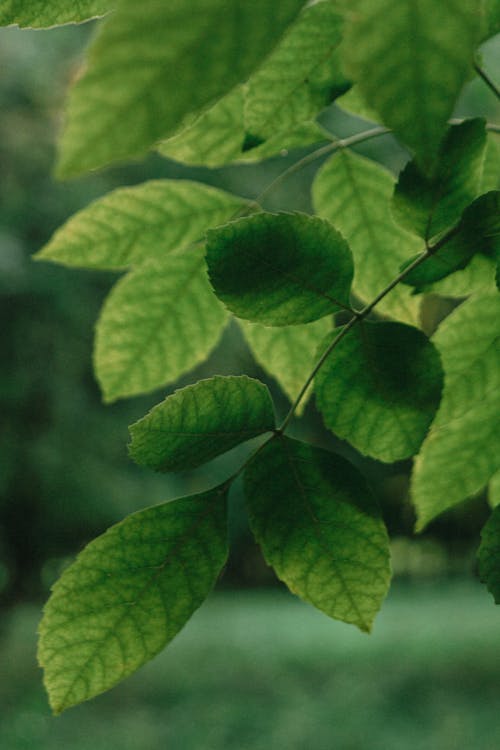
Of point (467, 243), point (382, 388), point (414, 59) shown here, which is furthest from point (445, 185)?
point (414, 59)

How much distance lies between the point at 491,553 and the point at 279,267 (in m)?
0.26

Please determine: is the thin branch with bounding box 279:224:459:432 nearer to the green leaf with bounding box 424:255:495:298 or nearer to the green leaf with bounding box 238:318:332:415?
the green leaf with bounding box 424:255:495:298

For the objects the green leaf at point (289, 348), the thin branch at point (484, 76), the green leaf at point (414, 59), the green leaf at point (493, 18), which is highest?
the green leaf at point (414, 59)

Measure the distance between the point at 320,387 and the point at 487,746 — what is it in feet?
21.5

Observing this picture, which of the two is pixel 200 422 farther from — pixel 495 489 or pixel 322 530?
pixel 495 489

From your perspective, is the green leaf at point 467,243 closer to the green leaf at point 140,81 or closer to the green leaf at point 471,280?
the green leaf at point 471,280

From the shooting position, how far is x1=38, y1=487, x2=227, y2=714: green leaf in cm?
55

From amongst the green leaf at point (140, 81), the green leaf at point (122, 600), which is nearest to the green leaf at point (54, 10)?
the green leaf at point (140, 81)

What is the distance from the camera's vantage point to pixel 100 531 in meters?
9.88

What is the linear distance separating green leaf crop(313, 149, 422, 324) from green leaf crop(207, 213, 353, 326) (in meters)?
0.18

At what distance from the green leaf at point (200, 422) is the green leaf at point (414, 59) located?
274 mm

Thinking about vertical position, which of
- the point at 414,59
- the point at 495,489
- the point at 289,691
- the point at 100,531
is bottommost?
the point at 289,691

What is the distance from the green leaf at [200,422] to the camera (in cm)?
58

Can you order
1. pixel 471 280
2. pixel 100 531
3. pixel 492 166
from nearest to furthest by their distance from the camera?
pixel 471 280, pixel 492 166, pixel 100 531
